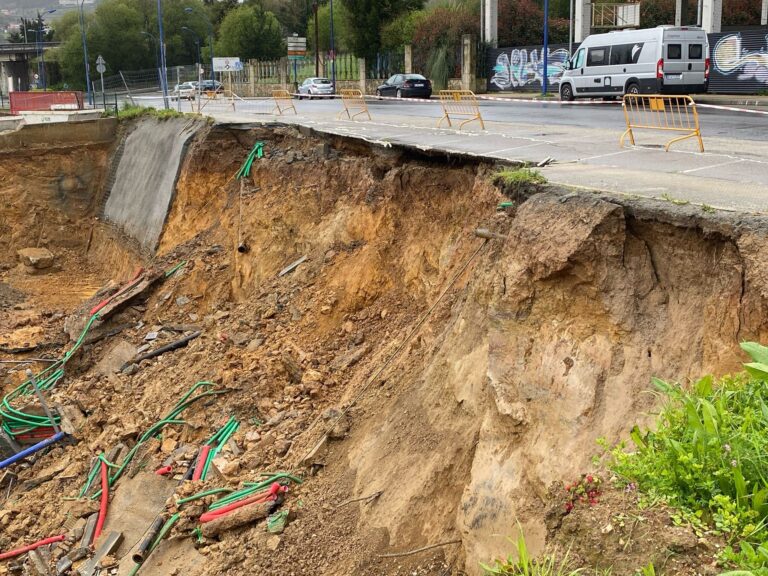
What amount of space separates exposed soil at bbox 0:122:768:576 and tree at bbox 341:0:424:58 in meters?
39.2

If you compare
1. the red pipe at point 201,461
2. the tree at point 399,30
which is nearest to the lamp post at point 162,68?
the red pipe at point 201,461

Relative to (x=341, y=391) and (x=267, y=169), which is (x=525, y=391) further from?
(x=267, y=169)

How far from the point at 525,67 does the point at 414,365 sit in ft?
121

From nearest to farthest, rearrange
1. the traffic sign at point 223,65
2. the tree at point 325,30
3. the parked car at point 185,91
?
the parked car at point 185,91 → the traffic sign at point 223,65 → the tree at point 325,30

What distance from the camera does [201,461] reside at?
9.09 meters

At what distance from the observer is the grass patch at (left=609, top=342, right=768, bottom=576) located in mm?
3615

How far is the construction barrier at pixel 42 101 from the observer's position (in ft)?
98.2

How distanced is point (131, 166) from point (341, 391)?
1385 centimetres

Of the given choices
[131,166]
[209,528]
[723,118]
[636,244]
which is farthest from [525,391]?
[131,166]

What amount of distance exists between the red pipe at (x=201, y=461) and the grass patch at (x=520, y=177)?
4.43m

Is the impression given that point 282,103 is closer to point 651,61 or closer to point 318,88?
point 651,61

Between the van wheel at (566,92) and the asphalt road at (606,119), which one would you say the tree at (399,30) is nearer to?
the van wheel at (566,92)

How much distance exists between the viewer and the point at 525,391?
622 cm

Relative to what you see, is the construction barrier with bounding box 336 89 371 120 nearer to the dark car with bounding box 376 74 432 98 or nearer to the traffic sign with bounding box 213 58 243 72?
the dark car with bounding box 376 74 432 98
